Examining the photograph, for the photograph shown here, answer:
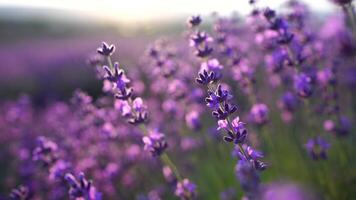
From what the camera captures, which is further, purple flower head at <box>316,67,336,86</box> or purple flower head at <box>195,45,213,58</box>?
purple flower head at <box>316,67,336,86</box>

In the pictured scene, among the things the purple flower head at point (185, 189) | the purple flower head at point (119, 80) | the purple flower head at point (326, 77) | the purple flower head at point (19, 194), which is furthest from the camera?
the purple flower head at point (326, 77)

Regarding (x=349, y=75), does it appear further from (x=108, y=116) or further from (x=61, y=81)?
(x=61, y=81)

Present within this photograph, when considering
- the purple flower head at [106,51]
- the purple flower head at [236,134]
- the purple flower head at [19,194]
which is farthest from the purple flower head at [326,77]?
the purple flower head at [19,194]

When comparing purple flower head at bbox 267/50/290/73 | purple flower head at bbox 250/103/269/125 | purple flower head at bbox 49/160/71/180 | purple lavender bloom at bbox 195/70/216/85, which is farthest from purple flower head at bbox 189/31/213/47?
purple flower head at bbox 49/160/71/180

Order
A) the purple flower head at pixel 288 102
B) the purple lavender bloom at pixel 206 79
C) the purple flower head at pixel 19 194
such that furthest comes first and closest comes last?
the purple flower head at pixel 288 102
the purple flower head at pixel 19 194
the purple lavender bloom at pixel 206 79

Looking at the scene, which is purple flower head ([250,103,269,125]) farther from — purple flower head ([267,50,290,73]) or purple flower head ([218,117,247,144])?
purple flower head ([218,117,247,144])

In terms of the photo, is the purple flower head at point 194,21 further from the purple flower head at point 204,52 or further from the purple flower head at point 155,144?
the purple flower head at point 155,144

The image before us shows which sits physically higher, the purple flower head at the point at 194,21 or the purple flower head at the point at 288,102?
the purple flower head at the point at 194,21

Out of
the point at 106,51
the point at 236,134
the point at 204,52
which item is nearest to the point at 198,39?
the point at 204,52

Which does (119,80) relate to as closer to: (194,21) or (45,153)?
(194,21)
